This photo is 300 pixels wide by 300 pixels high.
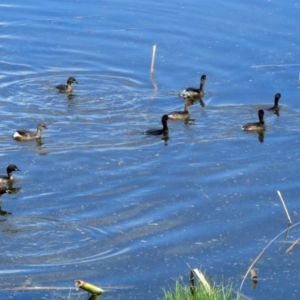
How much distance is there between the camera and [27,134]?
576 inches

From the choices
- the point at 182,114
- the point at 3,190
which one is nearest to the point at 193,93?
the point at 182,114

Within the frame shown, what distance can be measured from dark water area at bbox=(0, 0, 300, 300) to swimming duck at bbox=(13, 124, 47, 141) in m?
0.12

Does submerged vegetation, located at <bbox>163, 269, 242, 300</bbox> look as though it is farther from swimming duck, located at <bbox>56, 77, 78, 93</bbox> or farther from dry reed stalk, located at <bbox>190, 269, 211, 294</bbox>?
swimming duck, located at <bbox>56, 77, 78, 93</bbox>

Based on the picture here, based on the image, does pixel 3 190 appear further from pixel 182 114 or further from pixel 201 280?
pixel 201 280

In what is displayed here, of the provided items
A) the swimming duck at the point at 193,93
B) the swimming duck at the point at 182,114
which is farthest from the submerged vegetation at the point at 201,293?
the swimming duck at the point at 193,93

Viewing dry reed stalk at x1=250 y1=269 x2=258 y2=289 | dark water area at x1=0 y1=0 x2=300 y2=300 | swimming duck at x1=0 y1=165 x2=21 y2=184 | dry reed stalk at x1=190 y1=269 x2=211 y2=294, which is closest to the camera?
dry reed stalk at x1=190 y1=269 x2=211 y2=294

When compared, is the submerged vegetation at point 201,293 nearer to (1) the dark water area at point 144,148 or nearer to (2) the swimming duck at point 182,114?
(1) the dark water area at point 144,148

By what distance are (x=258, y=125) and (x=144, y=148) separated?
6.14 feet

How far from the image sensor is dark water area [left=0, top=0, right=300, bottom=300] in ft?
34.7

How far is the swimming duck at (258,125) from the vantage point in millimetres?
15203

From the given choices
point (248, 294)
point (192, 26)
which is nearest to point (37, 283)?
point (248, 294)

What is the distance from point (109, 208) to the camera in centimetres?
1209

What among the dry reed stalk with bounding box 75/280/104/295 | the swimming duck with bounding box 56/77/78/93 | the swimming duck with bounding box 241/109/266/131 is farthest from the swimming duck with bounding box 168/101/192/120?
the dry reed stalk with bounding box 75/280/104/295

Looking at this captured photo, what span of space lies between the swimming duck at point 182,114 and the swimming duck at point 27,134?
2002mm
